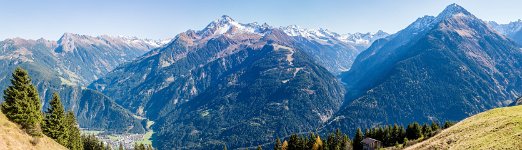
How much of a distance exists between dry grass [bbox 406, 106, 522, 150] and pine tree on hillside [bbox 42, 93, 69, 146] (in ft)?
267

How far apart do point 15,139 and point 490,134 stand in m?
78.3

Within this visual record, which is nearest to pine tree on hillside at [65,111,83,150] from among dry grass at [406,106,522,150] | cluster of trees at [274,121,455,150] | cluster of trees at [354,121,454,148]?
cluster of trees at [274,121,455,150]

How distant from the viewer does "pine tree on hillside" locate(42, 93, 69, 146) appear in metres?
92.7

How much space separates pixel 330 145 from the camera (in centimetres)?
15288

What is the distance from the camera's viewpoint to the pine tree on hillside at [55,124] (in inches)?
3649

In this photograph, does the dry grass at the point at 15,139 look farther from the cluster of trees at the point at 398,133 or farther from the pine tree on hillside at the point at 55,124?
the cluster of trees at the point at 398,133

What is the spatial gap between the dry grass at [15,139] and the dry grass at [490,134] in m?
71.2

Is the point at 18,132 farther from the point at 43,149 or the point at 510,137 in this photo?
the point at 510,137

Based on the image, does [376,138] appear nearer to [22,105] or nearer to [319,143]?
[319,143]

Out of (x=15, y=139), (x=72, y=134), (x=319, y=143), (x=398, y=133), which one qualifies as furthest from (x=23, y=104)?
(x=398, y=133)

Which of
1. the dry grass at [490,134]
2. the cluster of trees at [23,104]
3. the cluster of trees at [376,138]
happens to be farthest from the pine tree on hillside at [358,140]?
the cluster of trees at [23,104]

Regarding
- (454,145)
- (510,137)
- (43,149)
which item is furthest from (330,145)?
(43,149)

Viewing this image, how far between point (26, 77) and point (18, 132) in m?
13.9

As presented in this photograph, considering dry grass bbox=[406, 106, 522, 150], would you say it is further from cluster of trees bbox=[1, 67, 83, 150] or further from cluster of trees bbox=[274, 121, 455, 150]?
cluster of trees bbox=[1, 67, 83, 150]
